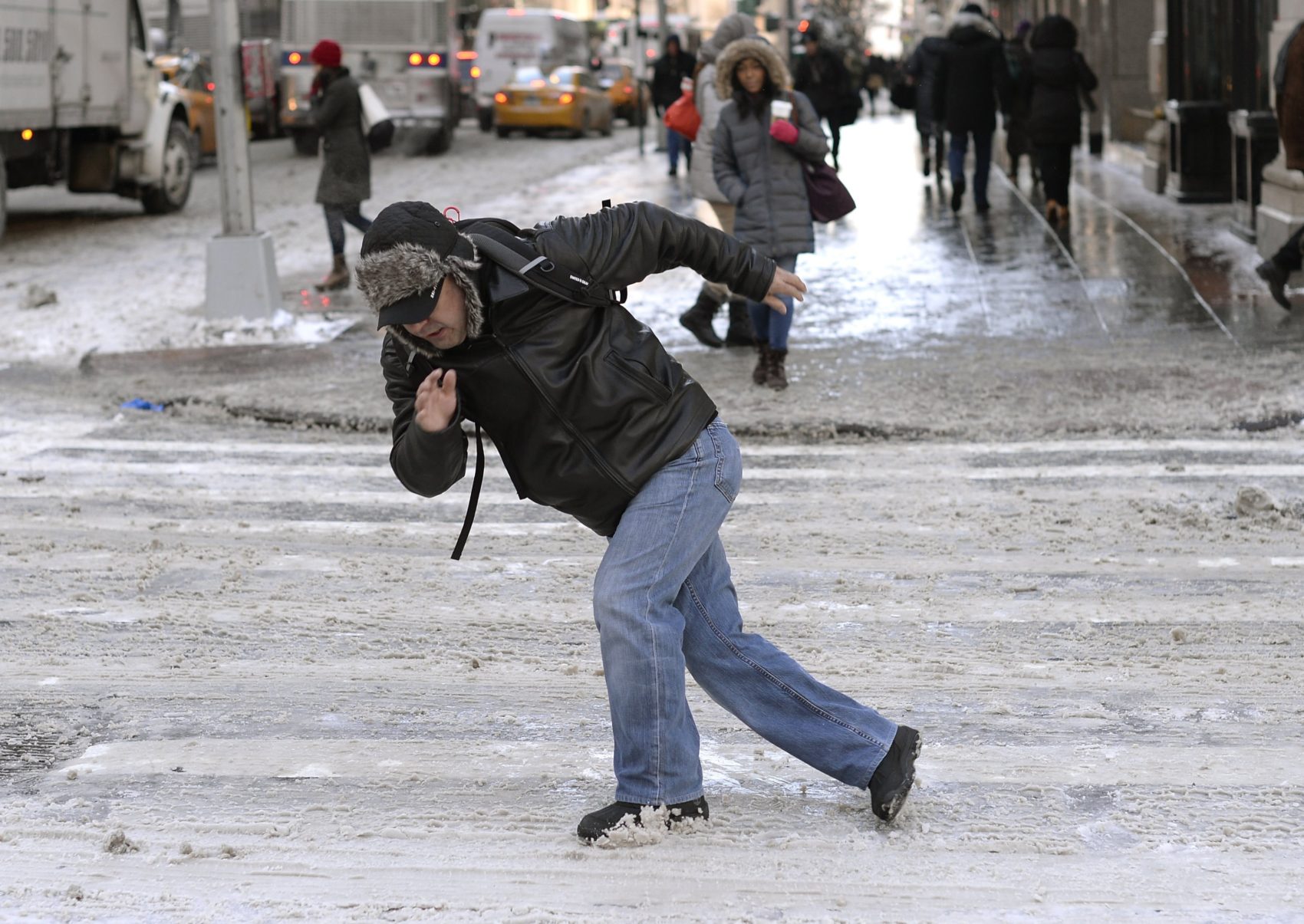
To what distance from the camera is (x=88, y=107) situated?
61.9ft

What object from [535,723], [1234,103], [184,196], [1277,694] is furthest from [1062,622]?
[184,196]

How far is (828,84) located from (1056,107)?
4.73m

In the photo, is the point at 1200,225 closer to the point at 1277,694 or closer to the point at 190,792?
the point at 1277,694

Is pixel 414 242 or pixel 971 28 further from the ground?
pixel 971 28

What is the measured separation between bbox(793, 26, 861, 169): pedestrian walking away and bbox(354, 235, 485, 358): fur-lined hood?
17200 mm

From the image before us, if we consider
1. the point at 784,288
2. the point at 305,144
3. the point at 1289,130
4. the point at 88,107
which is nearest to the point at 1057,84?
the point at 1289,130

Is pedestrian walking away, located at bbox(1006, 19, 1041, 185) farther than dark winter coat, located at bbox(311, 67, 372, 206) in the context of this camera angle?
Yes

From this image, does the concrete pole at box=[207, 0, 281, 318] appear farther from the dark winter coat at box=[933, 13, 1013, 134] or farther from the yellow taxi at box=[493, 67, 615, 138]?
the yellow taxi at box=[493, 67, 615, 138]

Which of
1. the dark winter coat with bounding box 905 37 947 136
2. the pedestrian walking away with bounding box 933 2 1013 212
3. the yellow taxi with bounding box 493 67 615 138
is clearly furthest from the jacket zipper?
the yellow taxi with bounding box 493 67 615 138

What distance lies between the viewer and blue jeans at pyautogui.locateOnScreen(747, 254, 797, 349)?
9617 millimetres

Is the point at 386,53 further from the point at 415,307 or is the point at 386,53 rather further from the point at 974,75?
the point at 415,307

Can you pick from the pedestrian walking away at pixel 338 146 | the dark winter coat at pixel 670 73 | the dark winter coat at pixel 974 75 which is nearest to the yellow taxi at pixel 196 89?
the dark winter coat at pixel 670 73

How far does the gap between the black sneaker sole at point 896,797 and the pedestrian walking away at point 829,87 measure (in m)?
17.0

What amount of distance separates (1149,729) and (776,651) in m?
1.19
